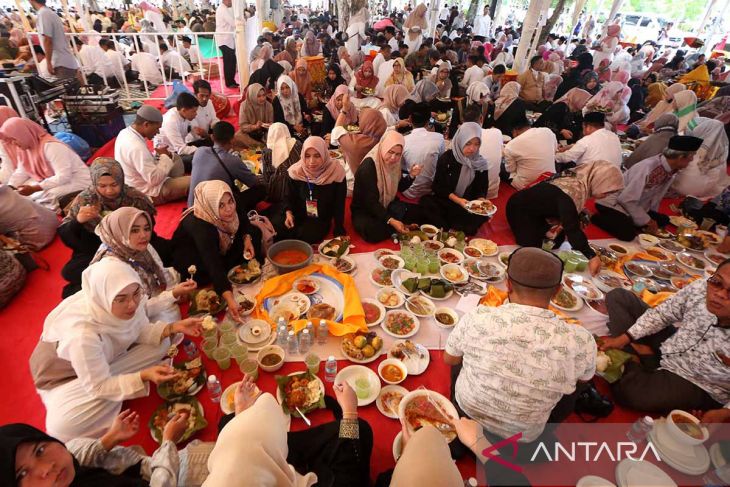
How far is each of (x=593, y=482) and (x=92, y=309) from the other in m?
3.16

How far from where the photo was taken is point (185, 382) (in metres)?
2.45

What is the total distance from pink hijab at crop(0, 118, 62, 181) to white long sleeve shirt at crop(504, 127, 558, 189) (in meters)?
6.17

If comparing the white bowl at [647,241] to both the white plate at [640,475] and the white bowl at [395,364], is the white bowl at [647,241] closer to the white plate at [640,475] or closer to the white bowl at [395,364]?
the white plate at [640,475]

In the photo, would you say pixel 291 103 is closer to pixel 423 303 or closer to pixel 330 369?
pixel 423 303

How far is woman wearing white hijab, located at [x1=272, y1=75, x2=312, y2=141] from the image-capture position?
6.46 metres

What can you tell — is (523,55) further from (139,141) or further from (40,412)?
(40,412)

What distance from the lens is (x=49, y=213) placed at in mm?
4000

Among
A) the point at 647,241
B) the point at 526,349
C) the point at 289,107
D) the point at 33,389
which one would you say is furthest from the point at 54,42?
the point at 647,241

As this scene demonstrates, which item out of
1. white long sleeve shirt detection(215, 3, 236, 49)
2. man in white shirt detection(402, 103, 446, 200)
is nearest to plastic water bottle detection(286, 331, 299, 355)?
man in white shirt detection(402, 103, 446, 200)

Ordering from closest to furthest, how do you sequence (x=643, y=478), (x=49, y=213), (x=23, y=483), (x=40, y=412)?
(x=23, y=483) < (x=643, y=478) < (x=40, y=412) < (x=49, y=213)

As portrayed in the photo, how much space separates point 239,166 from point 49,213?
217cm

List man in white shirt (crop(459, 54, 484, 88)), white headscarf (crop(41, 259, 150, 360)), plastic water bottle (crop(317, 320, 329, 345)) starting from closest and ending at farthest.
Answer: white headscarf (crop(41, 259, 150, 360)), plastic water bottle (crop(317, 320, 329, 345)), man in white shirt (crop(459, 54, 484, 88))

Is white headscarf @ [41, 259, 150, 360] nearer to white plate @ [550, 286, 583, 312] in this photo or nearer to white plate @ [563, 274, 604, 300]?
white plate @ [550, 286, 583, 312]

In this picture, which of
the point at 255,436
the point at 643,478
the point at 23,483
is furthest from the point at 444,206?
the point at 23,483
